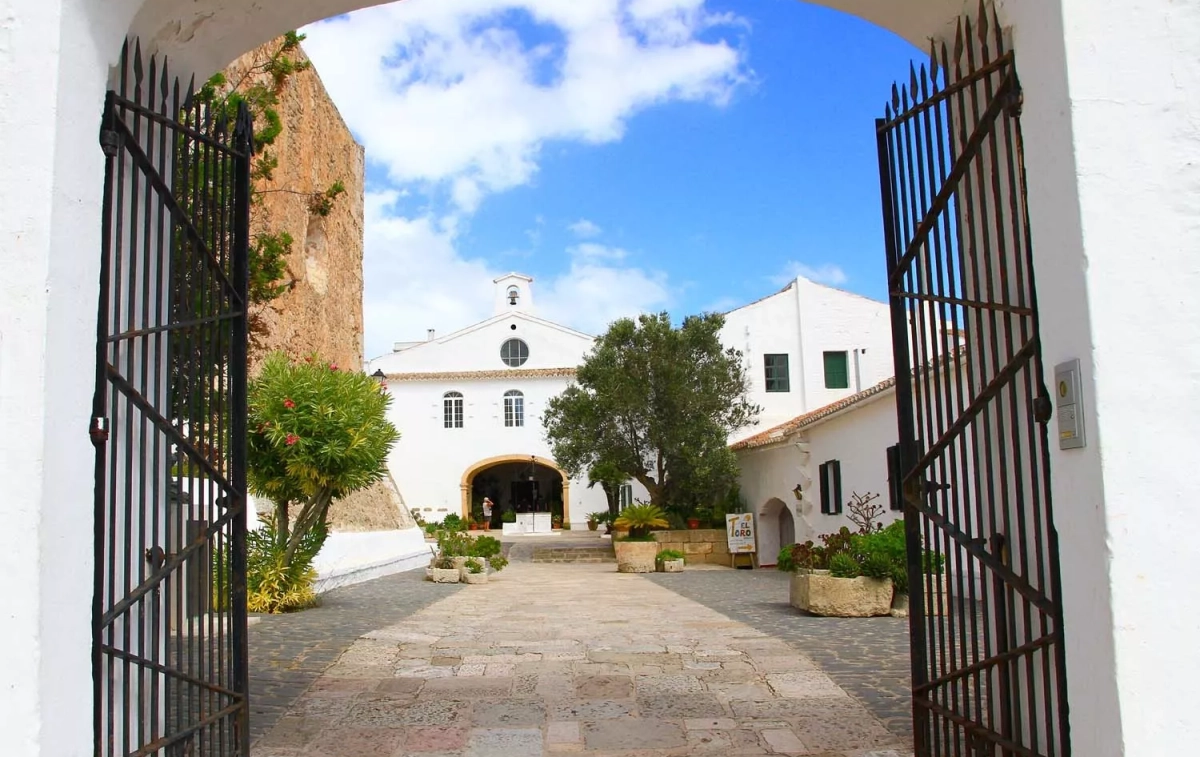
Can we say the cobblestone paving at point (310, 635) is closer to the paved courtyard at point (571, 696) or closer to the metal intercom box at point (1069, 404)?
the paved courtyard at point (571, 696)

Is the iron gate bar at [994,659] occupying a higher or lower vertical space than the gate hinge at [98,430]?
lower

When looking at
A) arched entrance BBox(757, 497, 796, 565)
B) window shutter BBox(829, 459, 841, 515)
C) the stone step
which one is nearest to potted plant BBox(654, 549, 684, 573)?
arched entrance BBox(757, 497, 796, 565)

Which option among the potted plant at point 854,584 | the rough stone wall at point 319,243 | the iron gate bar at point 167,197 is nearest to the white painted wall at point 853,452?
the potted plant at point 854,584

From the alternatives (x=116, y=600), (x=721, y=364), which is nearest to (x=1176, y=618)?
(x=116, y=600)

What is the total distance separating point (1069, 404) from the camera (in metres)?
2.95

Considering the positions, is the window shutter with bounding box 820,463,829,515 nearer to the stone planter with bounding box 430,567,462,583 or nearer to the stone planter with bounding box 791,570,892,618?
the stone planter with bounding box 430,567,462,583

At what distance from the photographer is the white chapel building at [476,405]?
3569 centimetres

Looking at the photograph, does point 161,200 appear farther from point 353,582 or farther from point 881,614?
point 353,582

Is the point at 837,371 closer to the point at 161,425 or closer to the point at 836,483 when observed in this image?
the point at 836,483

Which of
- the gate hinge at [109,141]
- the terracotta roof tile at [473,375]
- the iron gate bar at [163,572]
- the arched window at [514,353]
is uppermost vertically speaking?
the arched window at [514,353]

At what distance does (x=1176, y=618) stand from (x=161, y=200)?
3.81m

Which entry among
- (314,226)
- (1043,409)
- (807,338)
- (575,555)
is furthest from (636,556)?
(1043,409)

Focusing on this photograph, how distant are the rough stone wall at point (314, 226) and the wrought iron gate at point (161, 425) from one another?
1276 centimetres

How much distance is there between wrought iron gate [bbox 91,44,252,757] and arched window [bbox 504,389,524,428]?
31258 mm
